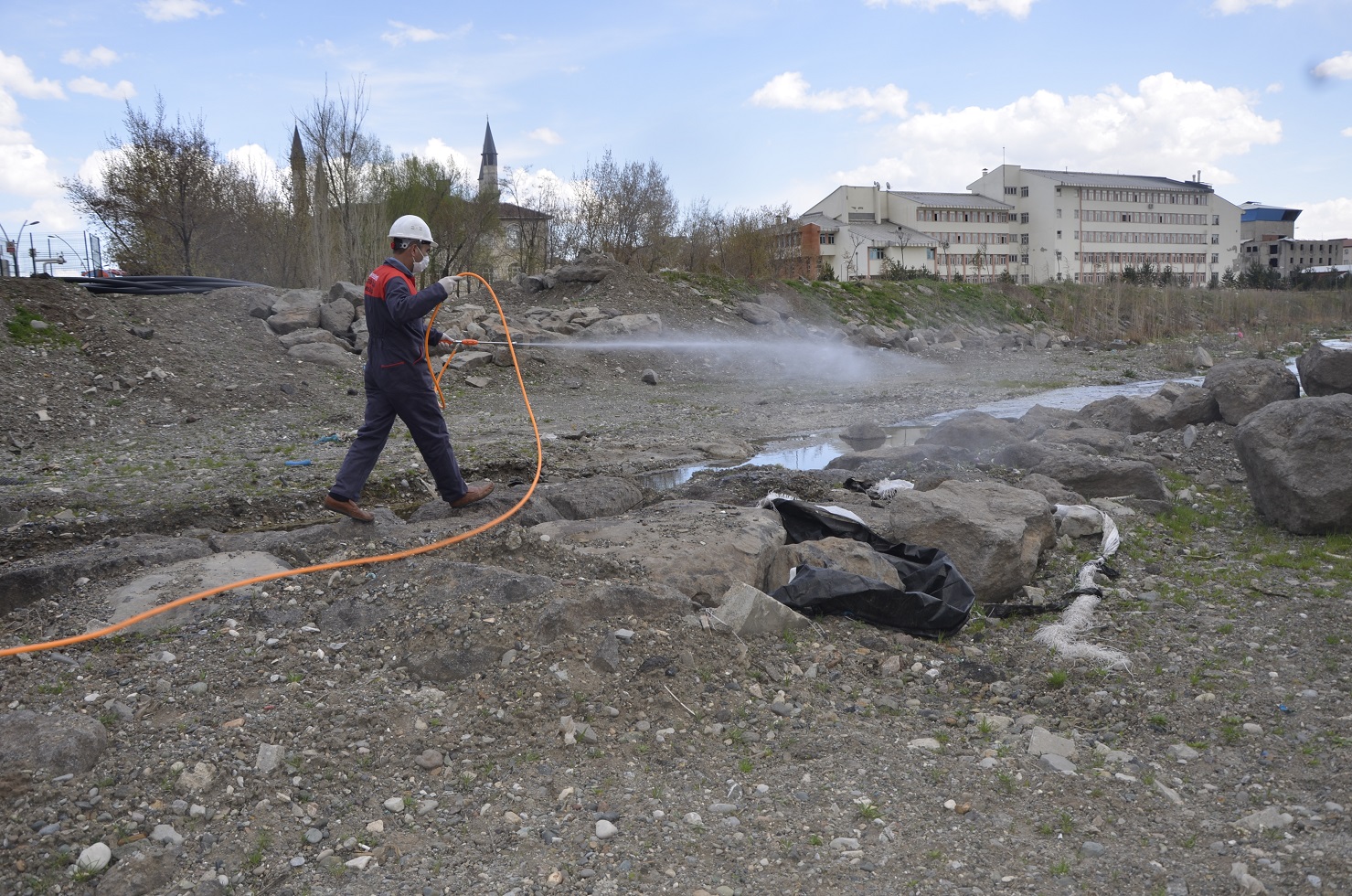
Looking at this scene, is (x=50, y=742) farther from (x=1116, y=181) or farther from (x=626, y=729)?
(x=1116, y=181)

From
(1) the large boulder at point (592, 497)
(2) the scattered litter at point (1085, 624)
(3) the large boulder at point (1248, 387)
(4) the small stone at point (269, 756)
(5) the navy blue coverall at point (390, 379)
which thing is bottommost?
(2) the scattered litter at point (1085, 624)

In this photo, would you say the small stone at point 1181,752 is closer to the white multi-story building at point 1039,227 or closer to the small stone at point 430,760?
the small stone at point 430,760

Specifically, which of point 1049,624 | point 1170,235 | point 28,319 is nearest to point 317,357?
point 28,319

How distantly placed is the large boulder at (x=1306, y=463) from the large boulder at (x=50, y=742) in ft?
22.6

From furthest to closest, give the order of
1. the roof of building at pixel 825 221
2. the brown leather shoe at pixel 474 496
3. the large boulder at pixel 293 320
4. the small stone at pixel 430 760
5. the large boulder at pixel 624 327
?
the roof of building at pixel 825 221
the large boulder at pixel 624 327
the large boulder at pixel 293 320
the brown leather shoe at pixel 474 496
the small stone at pixel 430 760

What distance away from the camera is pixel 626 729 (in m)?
3.80

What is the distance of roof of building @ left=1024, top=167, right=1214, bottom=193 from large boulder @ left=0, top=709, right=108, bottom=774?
69.9 meters

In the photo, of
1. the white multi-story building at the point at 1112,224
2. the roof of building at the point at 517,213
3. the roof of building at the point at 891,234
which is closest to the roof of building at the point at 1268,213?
the white multi-story building at the point at 1112,224

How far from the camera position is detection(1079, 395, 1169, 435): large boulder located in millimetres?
10781

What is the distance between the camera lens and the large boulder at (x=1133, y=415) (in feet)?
35.4

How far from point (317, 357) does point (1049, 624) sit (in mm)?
12329

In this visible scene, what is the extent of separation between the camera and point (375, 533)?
574cm

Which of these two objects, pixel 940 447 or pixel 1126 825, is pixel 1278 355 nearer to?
pixel 940 447

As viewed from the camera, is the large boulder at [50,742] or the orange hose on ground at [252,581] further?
the orange hose on ground at [252,581]
